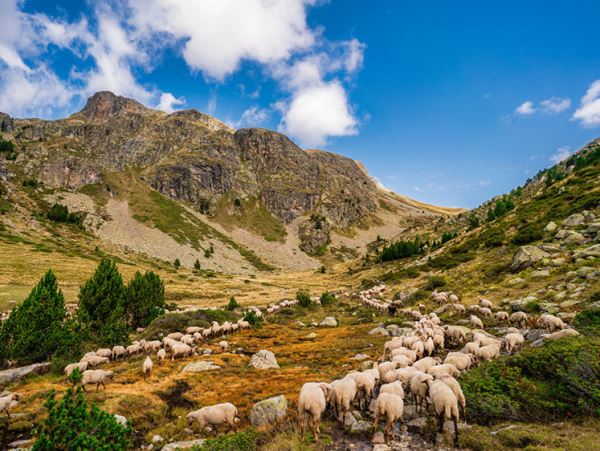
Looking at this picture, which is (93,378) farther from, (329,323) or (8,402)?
(329,323)

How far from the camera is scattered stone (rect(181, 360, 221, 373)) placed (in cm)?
1970

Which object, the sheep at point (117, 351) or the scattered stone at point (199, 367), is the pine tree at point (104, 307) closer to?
the sheep at point (117, 351)

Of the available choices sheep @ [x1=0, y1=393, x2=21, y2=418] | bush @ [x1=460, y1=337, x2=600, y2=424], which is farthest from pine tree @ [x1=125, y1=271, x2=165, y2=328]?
bush @ [x1=460, y1=337, x2=600, y2=424]

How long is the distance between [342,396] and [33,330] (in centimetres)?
2371

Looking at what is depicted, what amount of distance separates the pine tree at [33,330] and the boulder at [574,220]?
55.1 m

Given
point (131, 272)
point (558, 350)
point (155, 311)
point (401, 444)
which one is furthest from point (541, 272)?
point (131, 272)

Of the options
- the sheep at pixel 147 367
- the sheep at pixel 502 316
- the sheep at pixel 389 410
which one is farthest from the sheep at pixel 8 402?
the sheep at pixel 502 316

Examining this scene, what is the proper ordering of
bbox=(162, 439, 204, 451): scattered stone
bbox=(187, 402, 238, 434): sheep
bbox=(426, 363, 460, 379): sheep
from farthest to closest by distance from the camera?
bbox=(426, 363, 460, 379): sheep → bbox=(187, 402, 238, 434): sheep → bbox=(162, 439, 204, 451): scattered stone

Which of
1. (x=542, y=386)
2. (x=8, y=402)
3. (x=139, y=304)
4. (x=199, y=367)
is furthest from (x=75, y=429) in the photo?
(x=139, y=304)

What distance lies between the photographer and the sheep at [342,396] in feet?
34.5

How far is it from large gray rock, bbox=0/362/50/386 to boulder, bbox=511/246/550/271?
144ft

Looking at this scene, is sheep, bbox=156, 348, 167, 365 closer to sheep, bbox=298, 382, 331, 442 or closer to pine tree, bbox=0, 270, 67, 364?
pine tree, bbox=0, 270, 67, 364

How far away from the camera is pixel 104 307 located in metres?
29.1

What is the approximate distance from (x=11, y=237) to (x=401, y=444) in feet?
410
